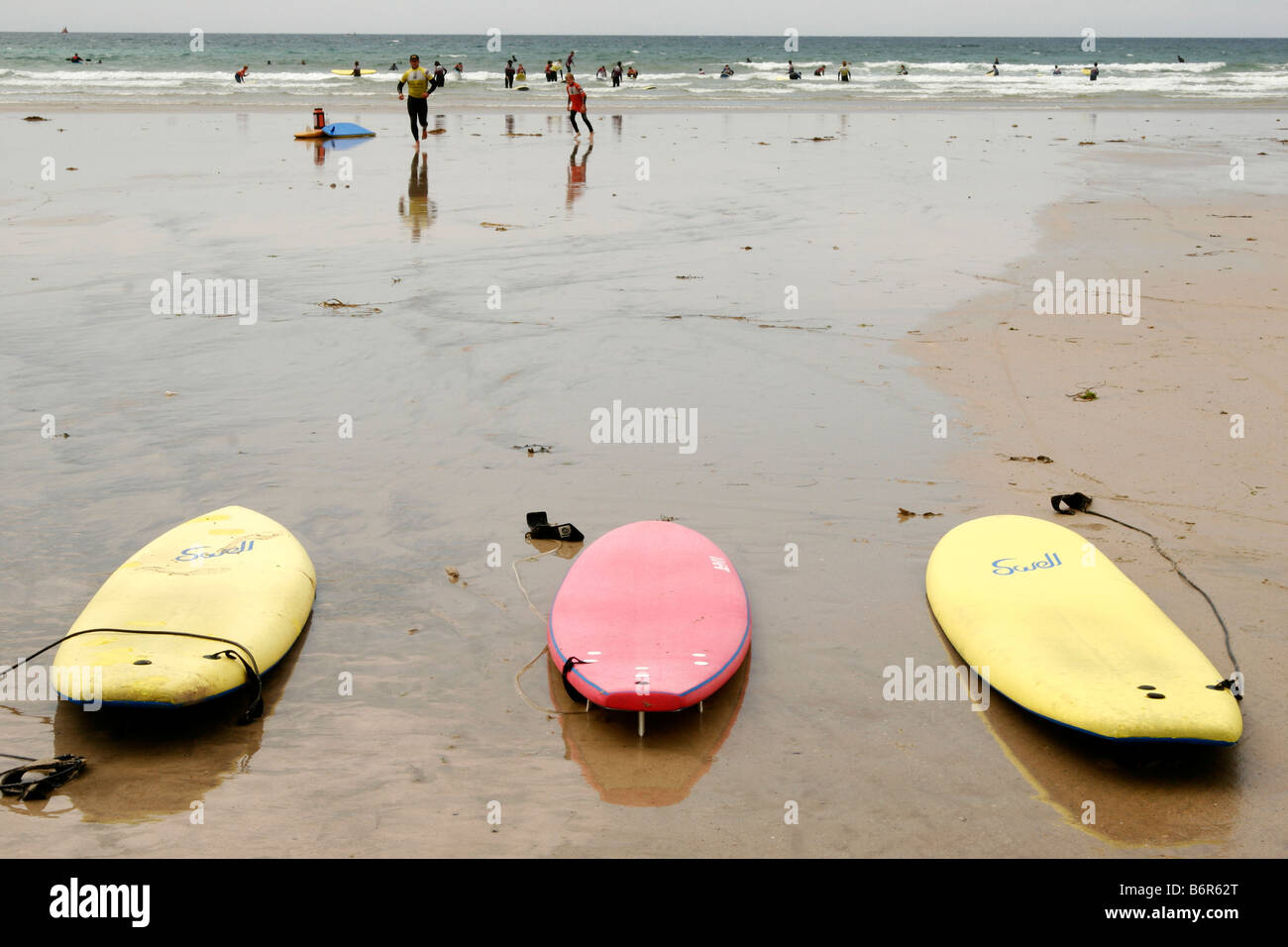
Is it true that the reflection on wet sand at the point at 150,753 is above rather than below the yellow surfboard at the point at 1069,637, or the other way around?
below

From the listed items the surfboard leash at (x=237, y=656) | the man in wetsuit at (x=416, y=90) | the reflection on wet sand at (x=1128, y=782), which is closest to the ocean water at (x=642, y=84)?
the man in wetsuit at (x=416, y=90)

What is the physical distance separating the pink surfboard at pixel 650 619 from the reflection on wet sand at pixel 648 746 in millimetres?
103

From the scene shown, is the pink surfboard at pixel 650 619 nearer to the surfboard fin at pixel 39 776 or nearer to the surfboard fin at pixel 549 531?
the surfboard fin at pixel 549 531

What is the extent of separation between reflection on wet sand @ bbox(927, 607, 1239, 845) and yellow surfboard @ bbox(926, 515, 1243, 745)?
95mm

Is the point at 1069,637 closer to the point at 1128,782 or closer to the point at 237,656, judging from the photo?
the point at 1128,782

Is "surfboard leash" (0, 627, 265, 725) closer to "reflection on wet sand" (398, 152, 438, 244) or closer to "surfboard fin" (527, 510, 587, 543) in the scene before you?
"surfboard fin" (527, 510, 587, 543)

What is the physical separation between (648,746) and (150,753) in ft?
5.57

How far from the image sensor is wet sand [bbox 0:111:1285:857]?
3.33 metres

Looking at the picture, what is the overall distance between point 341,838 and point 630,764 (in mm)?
957

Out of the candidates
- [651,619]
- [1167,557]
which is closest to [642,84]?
[1167,557]

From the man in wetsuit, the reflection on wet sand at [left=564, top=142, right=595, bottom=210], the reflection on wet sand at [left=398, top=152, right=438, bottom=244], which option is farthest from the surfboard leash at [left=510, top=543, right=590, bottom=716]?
the man in wetsuit

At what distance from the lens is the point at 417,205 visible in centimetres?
1311

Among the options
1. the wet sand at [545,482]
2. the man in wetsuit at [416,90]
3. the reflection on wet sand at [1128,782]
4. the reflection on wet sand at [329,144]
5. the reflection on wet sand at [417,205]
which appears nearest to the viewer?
the reflection on wet sand at [1128,782]

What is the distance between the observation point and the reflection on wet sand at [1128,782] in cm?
321
